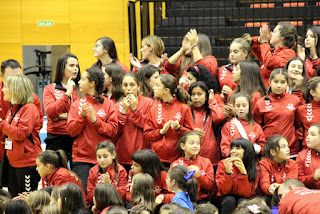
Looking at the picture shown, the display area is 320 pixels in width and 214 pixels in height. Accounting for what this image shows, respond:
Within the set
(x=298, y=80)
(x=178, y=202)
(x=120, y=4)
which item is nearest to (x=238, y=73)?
(x=298, y=80)

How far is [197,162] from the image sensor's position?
18.4 ft

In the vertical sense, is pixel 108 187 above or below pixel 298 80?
below

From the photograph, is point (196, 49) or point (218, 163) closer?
point (218, 163)

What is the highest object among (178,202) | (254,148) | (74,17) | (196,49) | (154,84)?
(74,17)

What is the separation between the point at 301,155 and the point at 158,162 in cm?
148

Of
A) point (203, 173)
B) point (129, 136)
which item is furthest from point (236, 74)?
point (129, 136)

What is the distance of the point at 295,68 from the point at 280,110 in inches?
21.9

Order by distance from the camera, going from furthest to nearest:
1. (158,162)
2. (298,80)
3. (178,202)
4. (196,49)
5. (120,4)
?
(120,4) → (196,49) → (298,80) → (158,162) → (178,202)

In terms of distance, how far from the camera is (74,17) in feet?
36.8

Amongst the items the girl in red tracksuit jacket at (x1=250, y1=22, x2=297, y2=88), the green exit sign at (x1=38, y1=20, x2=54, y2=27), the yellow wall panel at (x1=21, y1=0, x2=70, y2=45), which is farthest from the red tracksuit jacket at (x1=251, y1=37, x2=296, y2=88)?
the green exit sign at (x1=38, y1=20, x2=54, y2=27)

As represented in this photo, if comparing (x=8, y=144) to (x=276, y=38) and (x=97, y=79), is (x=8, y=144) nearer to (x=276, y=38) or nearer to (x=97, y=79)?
(x=97, y=79)

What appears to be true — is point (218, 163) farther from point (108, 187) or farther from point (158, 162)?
point (108, 187)

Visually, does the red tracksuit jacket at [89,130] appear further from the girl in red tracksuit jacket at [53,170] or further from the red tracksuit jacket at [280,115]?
the red tracksuit jacket at [280,115]

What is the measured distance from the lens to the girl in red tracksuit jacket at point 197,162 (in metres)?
5.54
